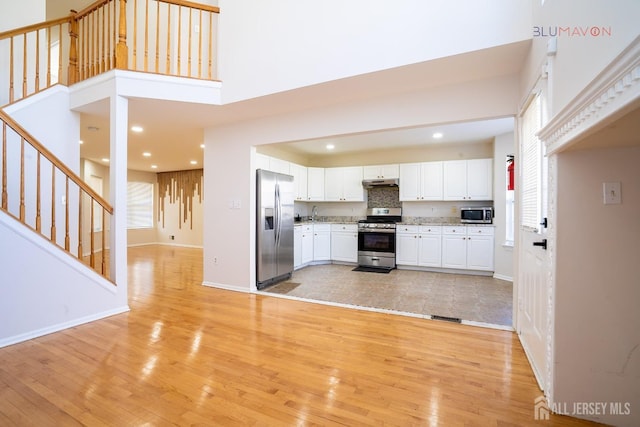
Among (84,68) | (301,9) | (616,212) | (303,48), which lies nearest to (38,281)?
(84,68)

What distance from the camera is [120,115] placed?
3369 mm

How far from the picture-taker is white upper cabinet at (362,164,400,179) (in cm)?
616

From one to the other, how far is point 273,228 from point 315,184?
7.74 ft

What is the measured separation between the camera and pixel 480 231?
527cm

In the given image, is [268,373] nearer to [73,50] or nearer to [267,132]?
[267,132]

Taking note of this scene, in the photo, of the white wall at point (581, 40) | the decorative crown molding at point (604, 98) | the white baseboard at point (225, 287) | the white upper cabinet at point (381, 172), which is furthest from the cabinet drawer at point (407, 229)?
the decorative crown molding at point (604, 98)

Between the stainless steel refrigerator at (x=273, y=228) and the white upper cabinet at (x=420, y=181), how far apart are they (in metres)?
2.45

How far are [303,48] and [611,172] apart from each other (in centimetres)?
278

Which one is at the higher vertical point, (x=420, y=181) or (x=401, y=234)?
(x=420, y=181)

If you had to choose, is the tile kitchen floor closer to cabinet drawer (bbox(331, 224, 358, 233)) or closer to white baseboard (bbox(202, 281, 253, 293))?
white baseboard (bbox(202, 281, 253, 293))

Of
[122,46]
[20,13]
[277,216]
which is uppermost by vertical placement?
[20,13]

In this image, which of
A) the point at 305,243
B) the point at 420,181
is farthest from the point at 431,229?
the point at 305,243

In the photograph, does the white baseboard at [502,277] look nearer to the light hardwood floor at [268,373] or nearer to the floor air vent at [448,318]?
the floor air vent at [448,318]

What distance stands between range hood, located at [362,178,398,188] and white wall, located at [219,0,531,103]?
347cm
